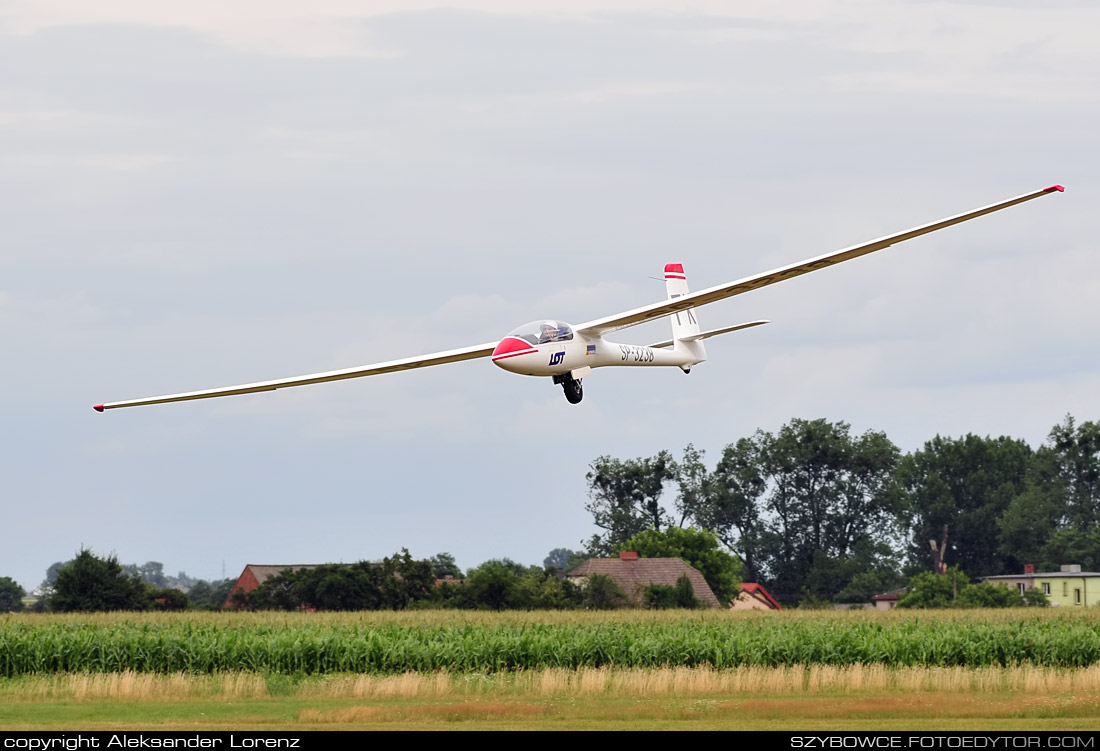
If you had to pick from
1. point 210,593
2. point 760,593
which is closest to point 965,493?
point 760,593

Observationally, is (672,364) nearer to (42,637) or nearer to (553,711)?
(553,711)

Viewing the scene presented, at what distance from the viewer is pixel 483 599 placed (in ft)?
223

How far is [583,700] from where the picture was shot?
101ft

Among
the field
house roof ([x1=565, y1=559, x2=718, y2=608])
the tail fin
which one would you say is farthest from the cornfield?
house roof ([x1=565, y1=559, x2=718, y2=608])

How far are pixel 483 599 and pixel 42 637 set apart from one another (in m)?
32.8

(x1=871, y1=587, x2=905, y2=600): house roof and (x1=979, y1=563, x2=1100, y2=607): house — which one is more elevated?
(x1=979, y1=563, x2=1100, y2=607): house

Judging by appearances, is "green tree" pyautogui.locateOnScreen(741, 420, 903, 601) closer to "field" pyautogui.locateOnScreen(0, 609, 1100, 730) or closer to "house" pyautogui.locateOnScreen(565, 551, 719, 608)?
"house" pyautogui.locateOnScreen(565, 551, 719, 608)

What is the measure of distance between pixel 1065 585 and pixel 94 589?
69063mm

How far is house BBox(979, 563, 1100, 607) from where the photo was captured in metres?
97.8

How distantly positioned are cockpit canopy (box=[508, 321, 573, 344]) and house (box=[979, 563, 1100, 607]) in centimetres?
7699

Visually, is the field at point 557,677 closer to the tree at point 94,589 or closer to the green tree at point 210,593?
the tree at point 94,589

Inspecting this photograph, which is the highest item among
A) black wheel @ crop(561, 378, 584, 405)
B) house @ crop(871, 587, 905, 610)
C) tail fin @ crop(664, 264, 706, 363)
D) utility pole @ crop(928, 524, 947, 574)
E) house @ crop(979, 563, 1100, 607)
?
tail fin @ crop(664, 264, 706, 363)

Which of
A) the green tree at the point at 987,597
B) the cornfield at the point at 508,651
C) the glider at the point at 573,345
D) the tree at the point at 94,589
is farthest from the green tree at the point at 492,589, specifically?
the glider at the point at 573,345
